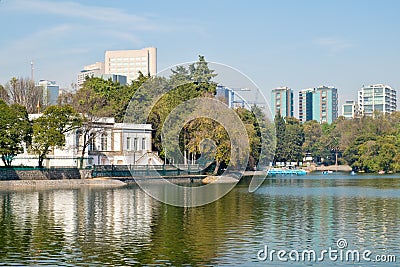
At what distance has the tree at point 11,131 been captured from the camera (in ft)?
163

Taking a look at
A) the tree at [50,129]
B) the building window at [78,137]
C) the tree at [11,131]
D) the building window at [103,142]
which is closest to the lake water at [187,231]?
the tree at [11,131]

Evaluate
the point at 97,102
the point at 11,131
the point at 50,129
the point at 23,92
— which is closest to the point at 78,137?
the point at 50,129

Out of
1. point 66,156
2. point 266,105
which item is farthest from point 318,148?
point 266,105

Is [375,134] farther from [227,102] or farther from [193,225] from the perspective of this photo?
[193,225]

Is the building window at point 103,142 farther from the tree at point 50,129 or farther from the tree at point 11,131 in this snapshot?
the tree at point 11,131

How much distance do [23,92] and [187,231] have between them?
66.7 meters

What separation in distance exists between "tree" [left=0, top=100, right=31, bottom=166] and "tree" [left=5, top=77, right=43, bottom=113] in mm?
31778

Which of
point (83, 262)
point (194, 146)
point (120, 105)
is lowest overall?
point (83, 262)

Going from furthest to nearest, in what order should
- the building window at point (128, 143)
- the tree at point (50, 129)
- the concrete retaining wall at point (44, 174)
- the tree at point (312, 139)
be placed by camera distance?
the tree at point (312, 139) < the building window at point (128, 143) < the tree at point (50, 129) < the concrete retaining wall at point (44, 174)

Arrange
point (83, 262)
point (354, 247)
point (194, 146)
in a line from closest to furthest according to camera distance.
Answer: point (83, 262), point (354, 247), point (194, 146)

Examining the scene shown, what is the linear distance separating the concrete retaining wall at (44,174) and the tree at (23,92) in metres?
30.7

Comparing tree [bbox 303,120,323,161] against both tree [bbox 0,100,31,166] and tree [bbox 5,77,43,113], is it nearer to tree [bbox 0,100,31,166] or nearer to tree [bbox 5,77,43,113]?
tree [bbox 5,77,43,113]

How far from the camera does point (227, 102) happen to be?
39.7 meters

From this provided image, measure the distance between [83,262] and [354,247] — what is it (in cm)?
798
